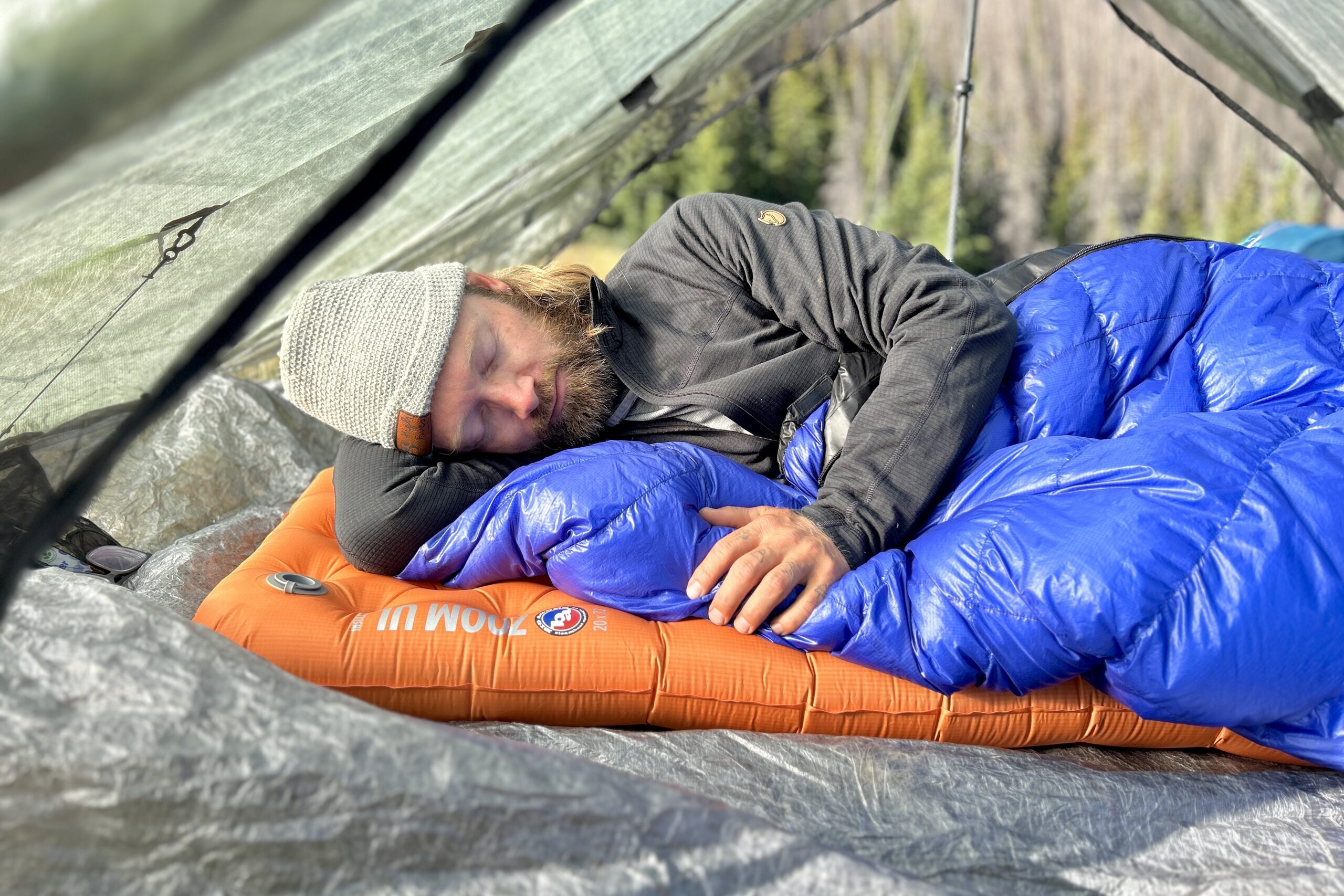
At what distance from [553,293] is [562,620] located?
554 millimetres

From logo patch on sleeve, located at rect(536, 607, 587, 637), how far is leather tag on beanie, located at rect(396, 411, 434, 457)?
326 millimetres

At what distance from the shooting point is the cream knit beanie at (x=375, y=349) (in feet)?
4.50

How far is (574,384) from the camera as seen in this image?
1.50m

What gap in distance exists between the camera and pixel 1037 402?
1415mm

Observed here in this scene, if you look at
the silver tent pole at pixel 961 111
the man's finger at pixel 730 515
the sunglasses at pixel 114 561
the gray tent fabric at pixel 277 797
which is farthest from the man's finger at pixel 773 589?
the silver tent pole at pixel 961 111

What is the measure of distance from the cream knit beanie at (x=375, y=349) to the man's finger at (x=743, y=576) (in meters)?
0.49

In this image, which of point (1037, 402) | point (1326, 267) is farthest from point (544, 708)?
point (1326, 267)

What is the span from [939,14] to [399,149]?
19.5 feet

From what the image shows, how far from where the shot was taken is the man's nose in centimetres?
143

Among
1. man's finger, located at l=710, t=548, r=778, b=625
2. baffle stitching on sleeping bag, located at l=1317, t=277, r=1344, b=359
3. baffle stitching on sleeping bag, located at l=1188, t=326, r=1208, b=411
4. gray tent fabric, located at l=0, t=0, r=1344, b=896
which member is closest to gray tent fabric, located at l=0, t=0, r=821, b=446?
gray tent fabric, located at l=0, t=0, r=1344, b=896

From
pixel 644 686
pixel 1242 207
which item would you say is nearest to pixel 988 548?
pixel 644 686

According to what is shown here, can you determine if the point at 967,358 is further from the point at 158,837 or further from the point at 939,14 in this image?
the point at 939,14

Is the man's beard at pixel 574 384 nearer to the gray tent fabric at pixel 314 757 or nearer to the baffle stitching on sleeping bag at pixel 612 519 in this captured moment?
the baffle stitching on sleeping bag at pixel 612 519

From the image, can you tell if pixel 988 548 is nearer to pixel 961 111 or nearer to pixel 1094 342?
pixel 1094 342
